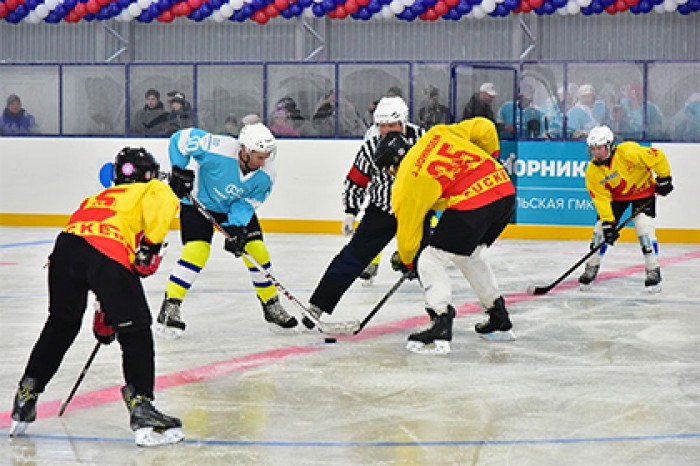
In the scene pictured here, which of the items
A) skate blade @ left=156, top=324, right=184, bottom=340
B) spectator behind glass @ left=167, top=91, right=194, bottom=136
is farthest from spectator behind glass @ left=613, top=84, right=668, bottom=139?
skate blade @ left=156, top=324, right=184, bottom=340

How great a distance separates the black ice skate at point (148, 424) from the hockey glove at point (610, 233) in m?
4.67

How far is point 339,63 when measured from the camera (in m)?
12.8

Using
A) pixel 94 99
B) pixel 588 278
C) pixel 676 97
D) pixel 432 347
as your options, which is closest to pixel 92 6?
pixel 94 99

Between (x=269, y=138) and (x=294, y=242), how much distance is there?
578cm

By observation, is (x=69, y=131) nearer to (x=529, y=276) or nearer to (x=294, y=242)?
(x=294, y=242)

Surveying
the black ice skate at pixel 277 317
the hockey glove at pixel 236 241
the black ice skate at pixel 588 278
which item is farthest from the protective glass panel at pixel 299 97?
the hockey glove at pixel 236 241

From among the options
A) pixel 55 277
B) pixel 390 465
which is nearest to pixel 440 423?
pixel 390 465

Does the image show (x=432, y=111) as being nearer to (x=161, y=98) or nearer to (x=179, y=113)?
(x=179, y=113)

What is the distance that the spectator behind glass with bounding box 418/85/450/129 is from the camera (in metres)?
12.5

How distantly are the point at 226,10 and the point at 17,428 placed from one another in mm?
12613

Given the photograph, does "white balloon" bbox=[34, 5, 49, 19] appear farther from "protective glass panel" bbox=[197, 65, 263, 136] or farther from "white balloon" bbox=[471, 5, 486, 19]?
"white balloon" bbox=[471, 5, 486, 19]

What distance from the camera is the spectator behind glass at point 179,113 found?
13219mm

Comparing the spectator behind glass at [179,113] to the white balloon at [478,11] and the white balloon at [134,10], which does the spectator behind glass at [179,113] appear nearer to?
the white balloon at [134,10]

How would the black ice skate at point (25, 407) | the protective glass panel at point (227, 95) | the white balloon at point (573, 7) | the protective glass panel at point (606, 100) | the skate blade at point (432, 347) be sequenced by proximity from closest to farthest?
the black ice skate at point (25, 407) < the skate blade at point (432, 347) < the protective glass panel at point (606, 100) < the protective glass panel at point (227, 95) < the white balloon at point (573, 7)
